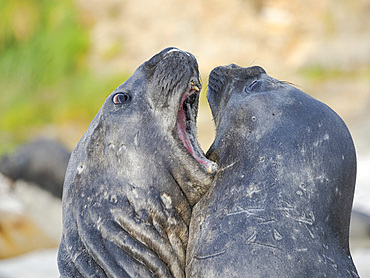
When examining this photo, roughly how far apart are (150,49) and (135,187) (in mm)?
12749

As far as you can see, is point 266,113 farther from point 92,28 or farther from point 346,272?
point 92,28

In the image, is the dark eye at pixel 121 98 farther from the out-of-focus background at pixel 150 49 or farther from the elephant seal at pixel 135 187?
the out-of-focus background at pixel 150 49

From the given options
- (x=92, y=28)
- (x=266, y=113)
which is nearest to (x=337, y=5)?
(x=92, y=28)

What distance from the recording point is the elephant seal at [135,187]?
2.74 m

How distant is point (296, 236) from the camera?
2.54m

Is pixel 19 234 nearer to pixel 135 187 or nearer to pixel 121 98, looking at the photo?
pixel 121 98

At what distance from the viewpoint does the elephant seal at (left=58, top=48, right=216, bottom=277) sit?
108 inches

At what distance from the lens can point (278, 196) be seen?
8.51 ft

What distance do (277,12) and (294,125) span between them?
12775 millimetres

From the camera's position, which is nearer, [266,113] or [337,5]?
[266,113]

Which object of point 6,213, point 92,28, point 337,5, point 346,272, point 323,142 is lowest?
point 6,213

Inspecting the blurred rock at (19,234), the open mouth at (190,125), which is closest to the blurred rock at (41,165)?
the blurred rock at (19,234)

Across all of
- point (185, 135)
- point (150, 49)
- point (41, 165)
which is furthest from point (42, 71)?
point (185, 135)

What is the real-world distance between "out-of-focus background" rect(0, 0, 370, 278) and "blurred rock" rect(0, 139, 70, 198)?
193 centimetres
